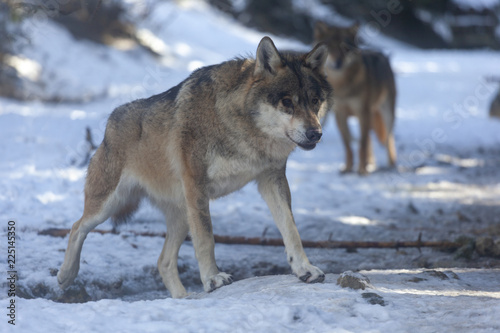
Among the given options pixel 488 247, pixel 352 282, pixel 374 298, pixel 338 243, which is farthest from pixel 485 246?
pixel 374 298

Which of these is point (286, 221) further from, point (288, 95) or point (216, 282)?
point (288, 95)

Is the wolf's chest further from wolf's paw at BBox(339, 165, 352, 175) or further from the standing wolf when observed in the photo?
wolf's paw at BBox(339, 165, 352, 175)

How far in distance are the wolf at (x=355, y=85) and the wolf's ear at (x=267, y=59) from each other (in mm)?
5818

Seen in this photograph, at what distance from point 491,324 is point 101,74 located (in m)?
11.9

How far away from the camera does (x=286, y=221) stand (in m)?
4.12

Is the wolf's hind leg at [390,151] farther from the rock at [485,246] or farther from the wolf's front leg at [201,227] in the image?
the wolf's front leg at [201,227]

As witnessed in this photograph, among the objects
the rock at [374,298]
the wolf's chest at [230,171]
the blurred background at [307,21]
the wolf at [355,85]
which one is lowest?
the rock at [374,298]

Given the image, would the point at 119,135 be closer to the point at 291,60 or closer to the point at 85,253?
the point at 85,253

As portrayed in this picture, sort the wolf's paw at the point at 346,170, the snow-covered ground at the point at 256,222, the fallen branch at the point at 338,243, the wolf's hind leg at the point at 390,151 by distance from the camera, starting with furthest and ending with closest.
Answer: the wolf's hind leg at the point at 390,151
the wolf's paw at the point at 346,170
the fallen branch at the point at 338,243
the snow-covered ground at the point at 256,222

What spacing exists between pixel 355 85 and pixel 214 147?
6.47m

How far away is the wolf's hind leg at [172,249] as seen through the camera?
4672 millimetres

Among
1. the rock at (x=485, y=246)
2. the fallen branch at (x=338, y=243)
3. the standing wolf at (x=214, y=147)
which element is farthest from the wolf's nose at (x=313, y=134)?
the rock at (x=485, y=246)

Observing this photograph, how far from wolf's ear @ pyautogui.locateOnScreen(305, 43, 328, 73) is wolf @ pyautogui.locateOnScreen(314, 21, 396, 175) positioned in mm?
5547

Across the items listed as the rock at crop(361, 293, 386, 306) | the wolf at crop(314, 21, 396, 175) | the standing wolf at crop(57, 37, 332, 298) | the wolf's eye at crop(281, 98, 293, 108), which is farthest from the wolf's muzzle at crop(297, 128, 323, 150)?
the wolf at crop(314, 21, 396, 175)
